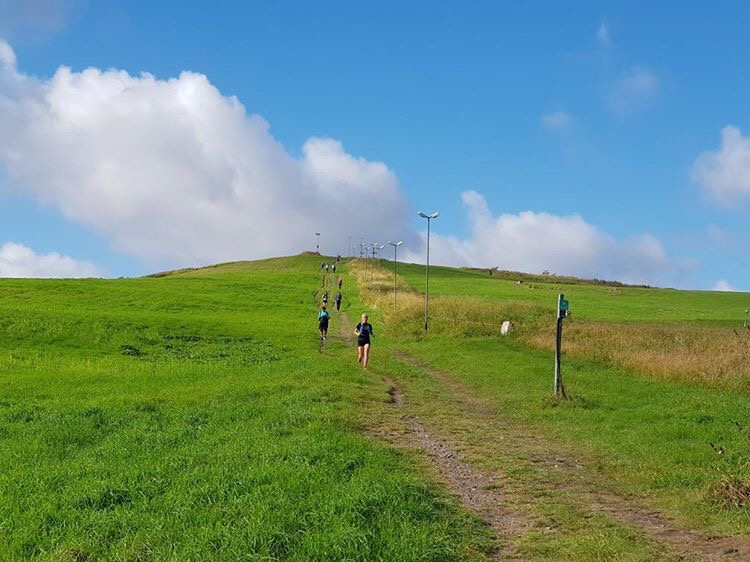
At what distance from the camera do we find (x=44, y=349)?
3309cm

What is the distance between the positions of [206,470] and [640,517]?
6.68 metres

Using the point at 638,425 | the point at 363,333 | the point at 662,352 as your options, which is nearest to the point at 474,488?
the point at 638,425

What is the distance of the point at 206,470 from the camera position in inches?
433

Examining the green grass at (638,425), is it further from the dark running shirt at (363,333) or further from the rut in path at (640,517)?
the dark running shirt at (363,333)

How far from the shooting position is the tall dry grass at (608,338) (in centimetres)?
2377

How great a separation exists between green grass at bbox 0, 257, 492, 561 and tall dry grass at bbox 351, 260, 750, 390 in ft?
36.3

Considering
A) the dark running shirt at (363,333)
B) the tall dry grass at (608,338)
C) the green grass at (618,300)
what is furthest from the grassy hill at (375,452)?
the green grass at (618,300)

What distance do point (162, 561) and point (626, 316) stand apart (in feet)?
214

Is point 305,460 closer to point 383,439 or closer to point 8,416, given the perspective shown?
point 383,439

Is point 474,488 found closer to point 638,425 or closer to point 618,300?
point 638,425

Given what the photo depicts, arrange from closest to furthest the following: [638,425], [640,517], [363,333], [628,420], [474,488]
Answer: [640,517] < [474,488] < [638,425] < [628,420] < [363,333]

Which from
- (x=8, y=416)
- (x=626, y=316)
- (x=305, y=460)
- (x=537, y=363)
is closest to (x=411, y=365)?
(x=537, y=363)

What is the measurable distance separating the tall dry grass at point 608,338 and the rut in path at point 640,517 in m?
11.1

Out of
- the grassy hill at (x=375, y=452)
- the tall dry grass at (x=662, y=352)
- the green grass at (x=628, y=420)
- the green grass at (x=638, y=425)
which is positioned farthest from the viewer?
the tall dry grass at (x=662, y=352)
